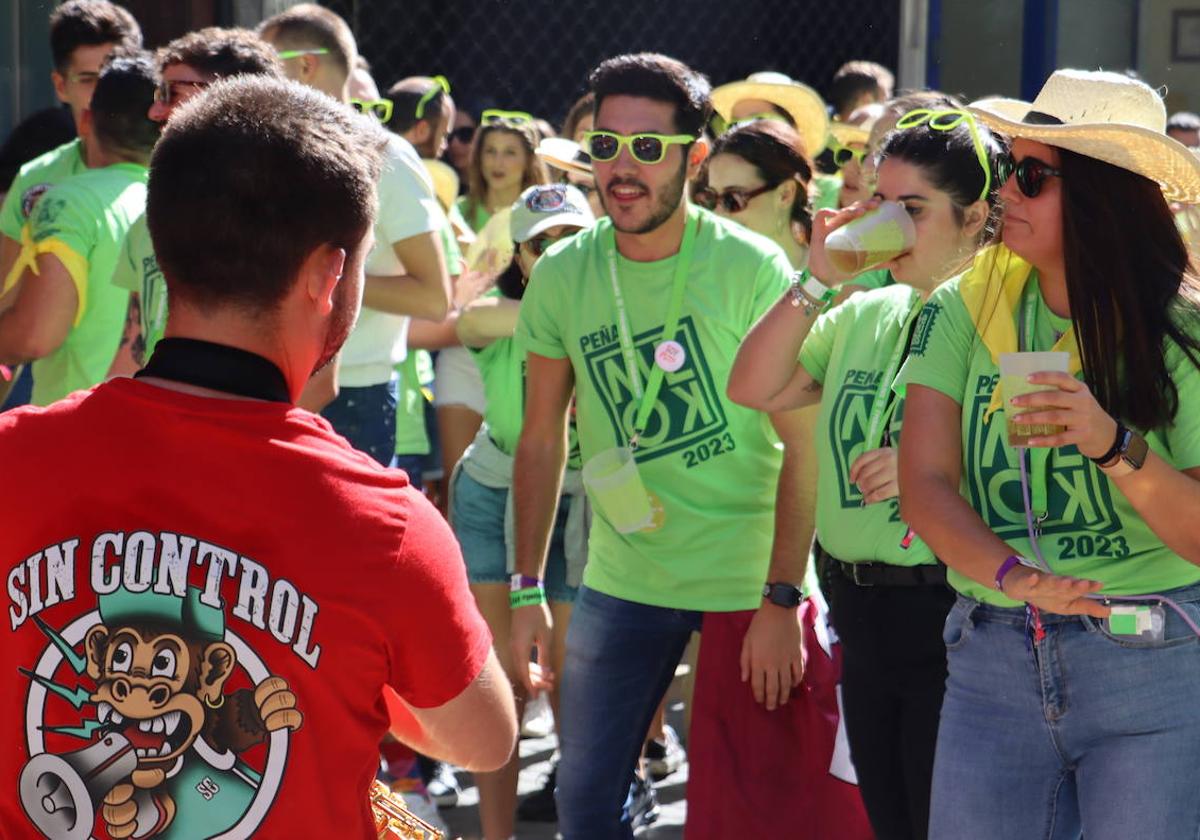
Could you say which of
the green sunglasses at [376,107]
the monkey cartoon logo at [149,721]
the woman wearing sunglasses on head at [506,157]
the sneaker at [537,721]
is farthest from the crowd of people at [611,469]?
the woman wearing sunglasses on head at [506,157]

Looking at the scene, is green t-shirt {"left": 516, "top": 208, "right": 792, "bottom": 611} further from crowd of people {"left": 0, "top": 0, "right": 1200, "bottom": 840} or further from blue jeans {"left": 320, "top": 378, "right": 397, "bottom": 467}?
blue jeans {"left": 320, "top": 378, "right": 397, "bottom": 467}

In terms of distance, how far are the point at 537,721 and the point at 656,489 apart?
2823 millimetres

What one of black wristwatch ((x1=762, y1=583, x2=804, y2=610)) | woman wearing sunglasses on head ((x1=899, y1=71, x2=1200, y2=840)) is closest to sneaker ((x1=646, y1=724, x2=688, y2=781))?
black wristwatch ((x1=762, y1=583, x2=804, y2=610))

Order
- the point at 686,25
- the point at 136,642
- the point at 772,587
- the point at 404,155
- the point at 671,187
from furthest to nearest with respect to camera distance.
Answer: the point at 686,25 < the point at 404,155 < the point at 671,187 < the point at 772,587 < the point at 136,642

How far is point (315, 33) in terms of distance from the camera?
537 cm

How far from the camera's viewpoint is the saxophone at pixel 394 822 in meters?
2.02

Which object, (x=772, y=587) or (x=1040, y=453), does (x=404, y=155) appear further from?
(x=1040, y=453)

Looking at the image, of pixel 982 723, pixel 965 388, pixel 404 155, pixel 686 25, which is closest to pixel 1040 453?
pixel 965 388

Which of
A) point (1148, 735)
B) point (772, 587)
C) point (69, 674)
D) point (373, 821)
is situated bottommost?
point (772, 587)

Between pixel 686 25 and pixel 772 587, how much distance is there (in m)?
6.89

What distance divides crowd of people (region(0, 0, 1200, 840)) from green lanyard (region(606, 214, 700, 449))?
13 millimetres

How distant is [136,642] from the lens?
182 cm

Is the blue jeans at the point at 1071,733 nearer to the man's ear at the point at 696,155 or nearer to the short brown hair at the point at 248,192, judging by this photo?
the short brown hair at the point at 248,192

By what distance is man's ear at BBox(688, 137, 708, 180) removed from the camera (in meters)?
4.37
